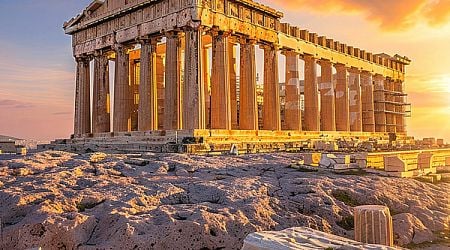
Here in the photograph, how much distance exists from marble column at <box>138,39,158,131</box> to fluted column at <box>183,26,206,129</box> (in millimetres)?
3660

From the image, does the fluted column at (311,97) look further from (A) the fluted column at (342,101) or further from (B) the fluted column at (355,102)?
(B) the fluted column at (355,102)

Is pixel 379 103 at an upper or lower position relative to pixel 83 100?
upper

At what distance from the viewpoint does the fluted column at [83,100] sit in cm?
3309

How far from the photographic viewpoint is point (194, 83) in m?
23.8

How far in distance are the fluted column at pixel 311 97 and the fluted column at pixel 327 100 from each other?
7.60 feet

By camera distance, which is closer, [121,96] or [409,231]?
[409,231]

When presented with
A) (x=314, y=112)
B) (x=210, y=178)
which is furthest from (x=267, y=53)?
(x=210, y=178)

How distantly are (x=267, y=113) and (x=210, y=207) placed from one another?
21314mm

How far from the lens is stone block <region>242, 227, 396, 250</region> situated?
19.1 ft

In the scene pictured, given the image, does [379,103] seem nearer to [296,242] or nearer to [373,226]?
[373,226]

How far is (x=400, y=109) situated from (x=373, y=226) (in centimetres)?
4395

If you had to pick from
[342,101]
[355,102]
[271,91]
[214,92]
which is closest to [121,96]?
[214,92]

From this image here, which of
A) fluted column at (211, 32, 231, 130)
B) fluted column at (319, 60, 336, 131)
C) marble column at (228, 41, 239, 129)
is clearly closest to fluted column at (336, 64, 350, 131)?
fluted column at (319, 60, 336, 131)

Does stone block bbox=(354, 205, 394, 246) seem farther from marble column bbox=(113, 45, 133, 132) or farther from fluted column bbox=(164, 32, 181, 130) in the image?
marble column bbox=(113, 45, 133, 132)
